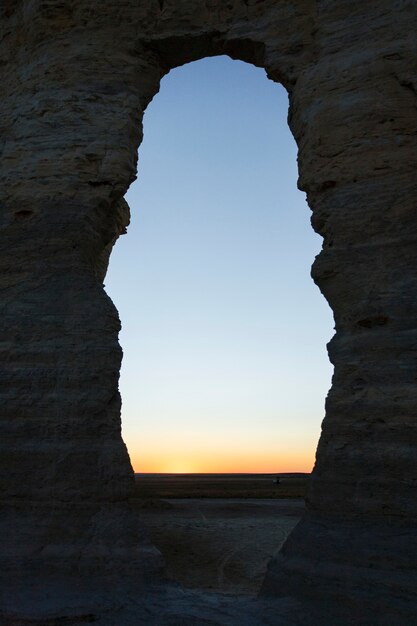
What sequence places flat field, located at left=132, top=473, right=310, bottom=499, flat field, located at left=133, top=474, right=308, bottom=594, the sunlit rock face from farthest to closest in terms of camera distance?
flat field, located at left=132, top=473, right=310, bottom=499 < flat field, located at left=133, top=474, right=308, bottom=594 < the sunlit rock face

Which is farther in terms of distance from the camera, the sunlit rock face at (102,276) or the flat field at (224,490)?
the flat field at (224,490)

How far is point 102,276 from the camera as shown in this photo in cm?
787

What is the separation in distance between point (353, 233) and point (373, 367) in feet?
4.67

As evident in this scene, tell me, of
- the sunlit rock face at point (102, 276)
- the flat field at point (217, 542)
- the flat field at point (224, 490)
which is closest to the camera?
the sunlit rock face at point (102, 276)

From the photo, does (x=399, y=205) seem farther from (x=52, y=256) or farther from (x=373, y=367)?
(x=52, y=256)

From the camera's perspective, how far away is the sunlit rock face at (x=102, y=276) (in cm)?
508

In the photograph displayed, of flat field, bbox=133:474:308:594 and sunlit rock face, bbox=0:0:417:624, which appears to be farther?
flat field, bbox=133:474:308:594

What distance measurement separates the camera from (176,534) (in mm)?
10586

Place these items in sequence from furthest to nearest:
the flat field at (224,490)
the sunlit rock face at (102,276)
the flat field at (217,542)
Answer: the flat field at (224,490) → the flat field at (217,542) → the sunlit rock face at (102,276)

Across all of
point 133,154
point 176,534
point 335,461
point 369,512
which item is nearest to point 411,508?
point 369,512

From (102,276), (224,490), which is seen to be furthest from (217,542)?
(224,490)

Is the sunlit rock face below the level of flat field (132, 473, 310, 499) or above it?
above

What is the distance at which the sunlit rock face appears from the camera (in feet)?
16.7

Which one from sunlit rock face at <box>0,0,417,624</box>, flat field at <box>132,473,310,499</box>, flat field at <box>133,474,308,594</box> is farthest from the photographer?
flat field at <box>132,473,310,499</box>
